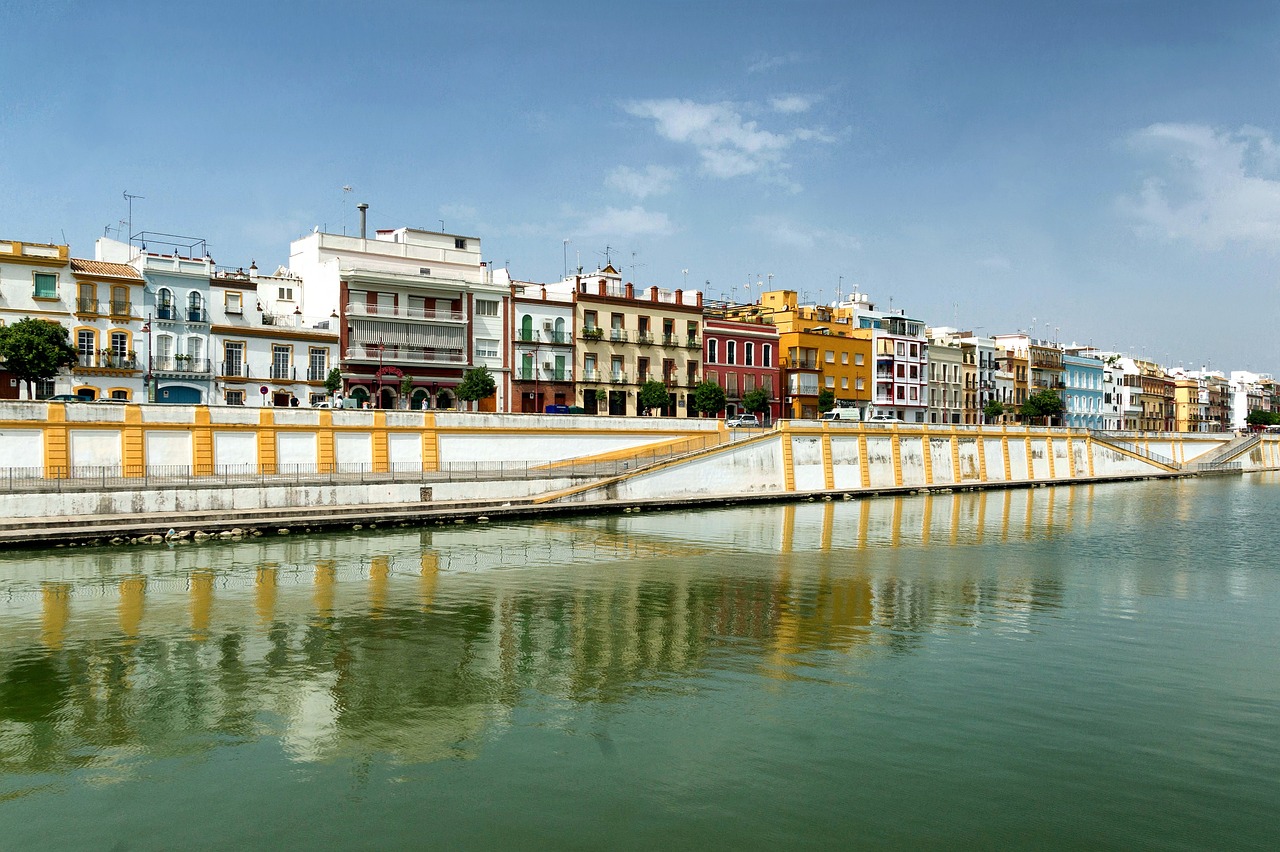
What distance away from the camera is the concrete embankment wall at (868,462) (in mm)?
52281

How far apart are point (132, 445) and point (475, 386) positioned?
22459 mm

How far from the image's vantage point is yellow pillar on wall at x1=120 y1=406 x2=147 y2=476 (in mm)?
40375

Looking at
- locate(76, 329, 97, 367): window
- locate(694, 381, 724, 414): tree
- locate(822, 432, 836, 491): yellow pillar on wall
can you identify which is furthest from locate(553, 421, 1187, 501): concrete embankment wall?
locate(76, 329, 97, 367): window

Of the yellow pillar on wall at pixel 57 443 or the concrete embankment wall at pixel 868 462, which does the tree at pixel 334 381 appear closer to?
the yellow pillar on wall at pixel 57 443

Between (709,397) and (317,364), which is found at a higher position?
(317,364)

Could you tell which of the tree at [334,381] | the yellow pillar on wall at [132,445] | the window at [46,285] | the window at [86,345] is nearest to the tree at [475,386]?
the tree at [334,381]

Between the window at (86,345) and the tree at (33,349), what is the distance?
169 inches

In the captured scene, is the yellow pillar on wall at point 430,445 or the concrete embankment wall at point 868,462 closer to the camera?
the yellow pillar on wall at point 430,445

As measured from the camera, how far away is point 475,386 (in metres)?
59.8

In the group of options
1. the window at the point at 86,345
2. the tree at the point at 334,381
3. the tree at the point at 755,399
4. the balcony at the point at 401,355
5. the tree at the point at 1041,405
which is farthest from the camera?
the tree at the point at 1041,405

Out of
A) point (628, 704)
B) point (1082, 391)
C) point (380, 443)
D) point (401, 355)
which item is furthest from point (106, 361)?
point (1082, 391)

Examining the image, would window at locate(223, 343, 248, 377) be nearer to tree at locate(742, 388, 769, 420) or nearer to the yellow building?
tree at locate(742, 388, 769, 420)

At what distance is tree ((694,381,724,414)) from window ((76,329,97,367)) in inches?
1548

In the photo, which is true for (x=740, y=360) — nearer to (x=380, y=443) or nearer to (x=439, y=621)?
(x=380, y=443)
